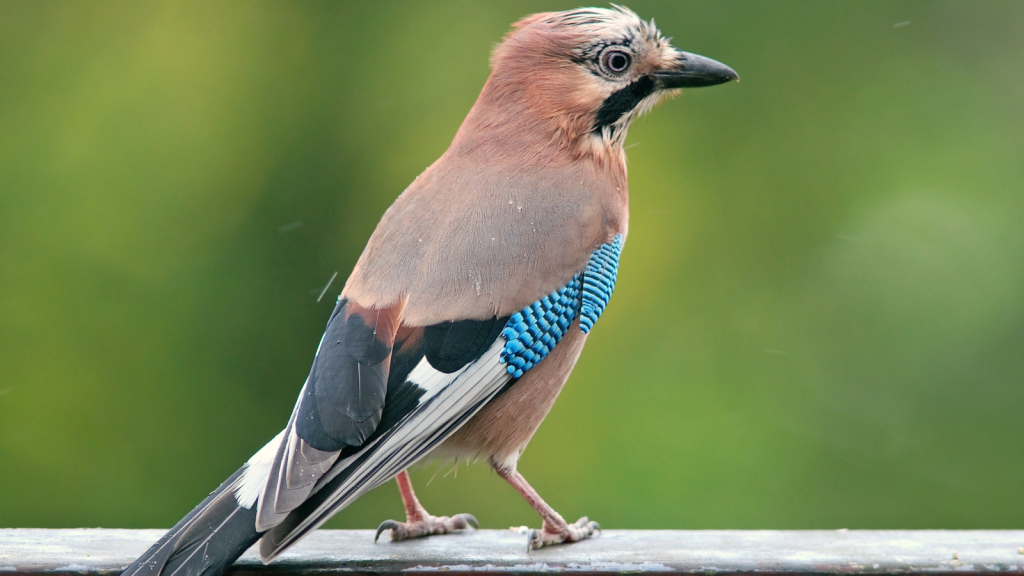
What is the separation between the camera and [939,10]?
16.3ft

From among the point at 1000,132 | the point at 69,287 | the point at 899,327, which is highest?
the point at 1000,132

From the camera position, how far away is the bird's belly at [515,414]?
2291 mm

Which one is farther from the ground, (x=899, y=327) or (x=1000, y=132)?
(x=1000, y=132)

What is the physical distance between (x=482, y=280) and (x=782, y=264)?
2.74m

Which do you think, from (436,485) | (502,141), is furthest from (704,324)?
(502,141)

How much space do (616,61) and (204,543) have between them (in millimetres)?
1484

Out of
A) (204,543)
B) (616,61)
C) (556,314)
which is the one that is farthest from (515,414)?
(616,61)

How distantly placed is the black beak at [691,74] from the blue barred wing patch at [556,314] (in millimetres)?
507

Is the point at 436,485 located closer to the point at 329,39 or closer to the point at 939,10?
the point at 329,39

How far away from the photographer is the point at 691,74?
2.65 m

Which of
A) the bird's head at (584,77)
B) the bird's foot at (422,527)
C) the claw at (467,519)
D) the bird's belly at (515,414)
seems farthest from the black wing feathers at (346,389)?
the bird's head at (584,77)

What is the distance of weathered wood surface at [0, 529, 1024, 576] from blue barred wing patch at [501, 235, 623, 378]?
1.27 feet

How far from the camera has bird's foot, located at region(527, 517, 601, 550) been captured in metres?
2.29

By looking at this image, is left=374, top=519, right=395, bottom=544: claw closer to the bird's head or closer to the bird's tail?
the bird's tail
